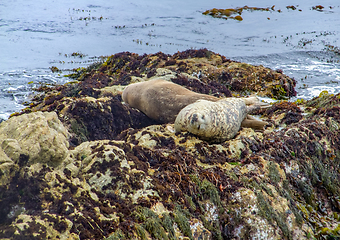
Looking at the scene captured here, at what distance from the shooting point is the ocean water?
44.2ft

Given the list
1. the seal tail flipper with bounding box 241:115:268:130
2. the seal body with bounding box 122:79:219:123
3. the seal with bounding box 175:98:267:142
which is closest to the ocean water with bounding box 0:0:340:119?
the seal body with bounding box 122:79:219:123

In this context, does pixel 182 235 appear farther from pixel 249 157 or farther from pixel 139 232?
pixel 249 157

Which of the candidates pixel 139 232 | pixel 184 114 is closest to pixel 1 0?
pixel 184 114

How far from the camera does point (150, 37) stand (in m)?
21.0

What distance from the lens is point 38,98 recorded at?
33.1 feet

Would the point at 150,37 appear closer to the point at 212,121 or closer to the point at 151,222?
the point at 212,121

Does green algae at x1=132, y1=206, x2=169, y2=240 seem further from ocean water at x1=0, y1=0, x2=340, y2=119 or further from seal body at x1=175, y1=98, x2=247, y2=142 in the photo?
ocean water at x1=0, y1=0, x2=340, y2=119

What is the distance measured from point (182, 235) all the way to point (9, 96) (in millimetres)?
10049

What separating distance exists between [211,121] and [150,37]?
1718 centimetres

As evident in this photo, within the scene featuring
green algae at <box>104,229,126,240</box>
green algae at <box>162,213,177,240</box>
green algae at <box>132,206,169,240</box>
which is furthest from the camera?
green algae at <box>162,213,177,240</box>

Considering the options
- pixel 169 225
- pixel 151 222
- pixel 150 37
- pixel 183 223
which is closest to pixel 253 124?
pixel 183 223

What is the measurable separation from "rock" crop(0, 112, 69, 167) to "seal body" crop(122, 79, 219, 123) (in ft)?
11.7

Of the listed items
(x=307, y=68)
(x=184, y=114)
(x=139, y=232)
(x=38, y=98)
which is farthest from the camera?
(x=307, y=68)

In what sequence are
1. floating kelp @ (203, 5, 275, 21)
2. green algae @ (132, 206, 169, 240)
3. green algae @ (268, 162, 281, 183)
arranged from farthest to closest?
floating kelp @ (203, 5, 275, 21), green algae @ (268, 162, 281, 183), green algae @ (132, 206, 169, 240)
